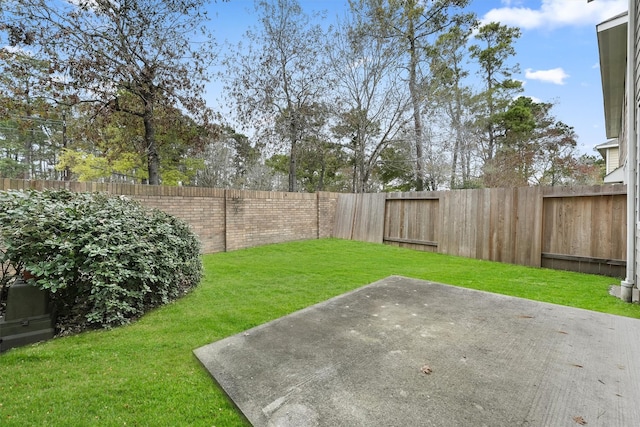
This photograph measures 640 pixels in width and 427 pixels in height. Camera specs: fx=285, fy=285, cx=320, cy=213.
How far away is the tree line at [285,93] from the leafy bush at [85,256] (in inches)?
Result: 268

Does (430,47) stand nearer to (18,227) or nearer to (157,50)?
(157,50)

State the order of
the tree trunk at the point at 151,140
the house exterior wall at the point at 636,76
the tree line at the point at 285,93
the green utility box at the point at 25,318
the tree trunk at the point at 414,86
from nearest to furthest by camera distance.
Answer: the green utility box at the point at 25,318 → the house exterior wall at the point at 636,76 → the tree line at the point at 285,93 → the tree trunk at the point at 151,140 → the tree trunk at the point at 414,86

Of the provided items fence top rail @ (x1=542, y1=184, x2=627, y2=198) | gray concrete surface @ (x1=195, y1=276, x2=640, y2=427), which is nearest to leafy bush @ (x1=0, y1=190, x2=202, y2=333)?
gray concrete surface @ (x1=195, y1=276, x2=640, y2=427)

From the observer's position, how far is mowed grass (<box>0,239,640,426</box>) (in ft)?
5.24

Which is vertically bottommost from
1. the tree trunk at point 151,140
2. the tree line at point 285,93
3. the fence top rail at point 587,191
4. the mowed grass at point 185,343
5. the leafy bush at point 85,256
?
the mowed grass at point 185,343

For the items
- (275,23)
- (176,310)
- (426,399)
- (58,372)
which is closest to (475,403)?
(426,399)

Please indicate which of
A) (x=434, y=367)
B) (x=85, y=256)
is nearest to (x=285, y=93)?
(x=85, y=256)

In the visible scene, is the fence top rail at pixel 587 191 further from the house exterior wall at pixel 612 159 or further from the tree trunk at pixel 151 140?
the tree trunk at pixel 151 140

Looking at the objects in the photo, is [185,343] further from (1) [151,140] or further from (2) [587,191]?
(1) [151,140]

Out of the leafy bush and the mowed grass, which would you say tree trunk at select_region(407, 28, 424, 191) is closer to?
the mowed grass

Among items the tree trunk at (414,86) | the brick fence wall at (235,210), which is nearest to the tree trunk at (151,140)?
the brick fence wall at (235,210)

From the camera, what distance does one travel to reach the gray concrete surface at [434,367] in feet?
4.87

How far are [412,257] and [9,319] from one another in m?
6.27

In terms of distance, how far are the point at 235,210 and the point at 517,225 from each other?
6366 millimetres
